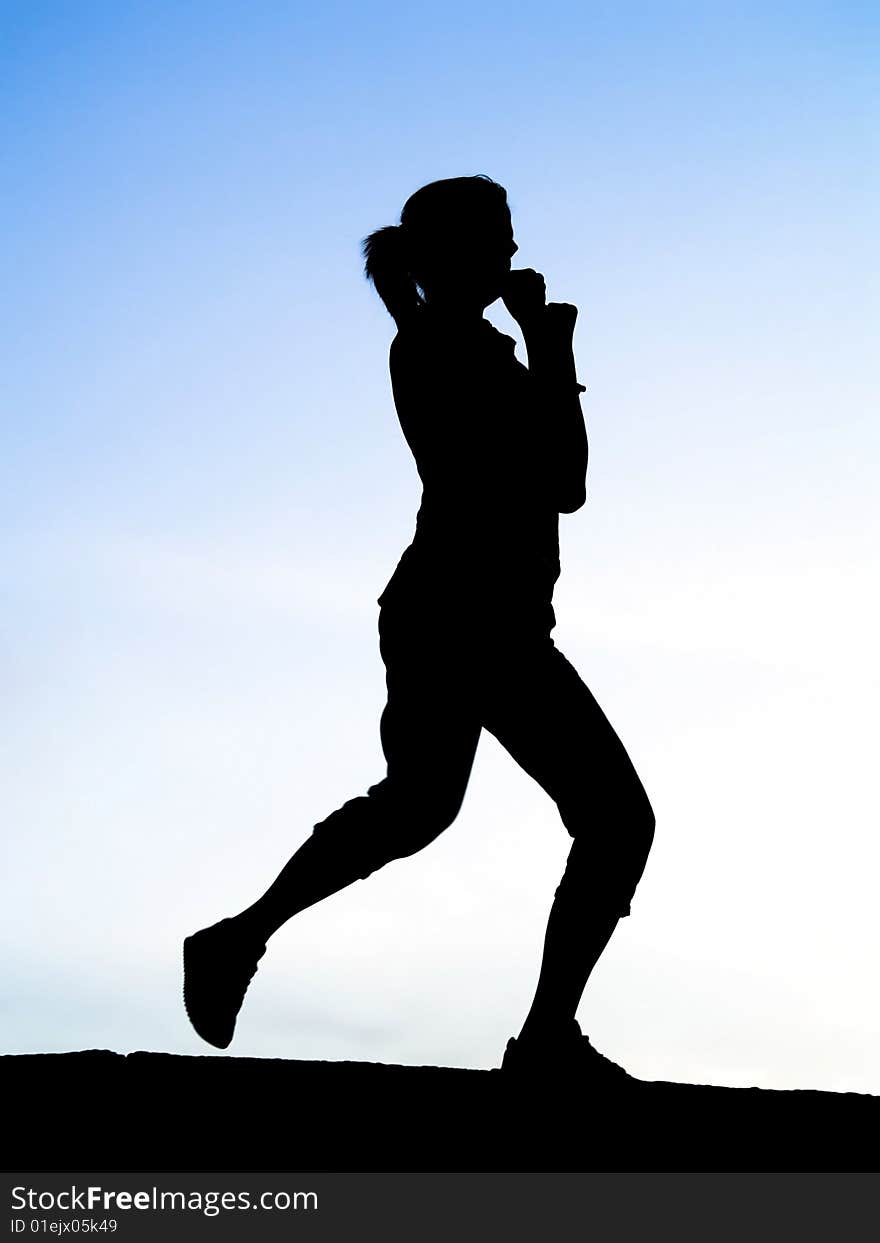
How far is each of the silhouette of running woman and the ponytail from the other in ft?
0.42

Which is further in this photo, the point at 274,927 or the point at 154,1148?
the point at 274,927

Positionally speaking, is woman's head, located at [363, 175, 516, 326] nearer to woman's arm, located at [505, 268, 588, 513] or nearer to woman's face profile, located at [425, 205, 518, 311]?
woman's face profile, located at [425, 205, 518, 311]

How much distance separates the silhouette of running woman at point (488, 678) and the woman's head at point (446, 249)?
0.01m

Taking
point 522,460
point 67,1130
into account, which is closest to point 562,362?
point 522,460

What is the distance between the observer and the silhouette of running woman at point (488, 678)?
423 cm

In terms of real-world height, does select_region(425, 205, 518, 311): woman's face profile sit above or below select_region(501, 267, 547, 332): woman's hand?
above

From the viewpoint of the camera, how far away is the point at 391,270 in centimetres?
445

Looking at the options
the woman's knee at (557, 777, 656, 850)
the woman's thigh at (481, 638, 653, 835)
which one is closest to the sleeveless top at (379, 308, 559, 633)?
the woman's thigh at (481, 638, 653, 835)

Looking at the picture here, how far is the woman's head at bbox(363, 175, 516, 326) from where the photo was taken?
4363mm

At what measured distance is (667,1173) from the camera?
11.2 feet

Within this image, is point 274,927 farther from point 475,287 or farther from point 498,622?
point 475,287

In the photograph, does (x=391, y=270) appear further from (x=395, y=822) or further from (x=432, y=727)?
(x=395, y=822)

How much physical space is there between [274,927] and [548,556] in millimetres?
1272

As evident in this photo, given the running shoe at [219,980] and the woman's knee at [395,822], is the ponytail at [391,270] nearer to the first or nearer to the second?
the woman's knee at [395,822]
